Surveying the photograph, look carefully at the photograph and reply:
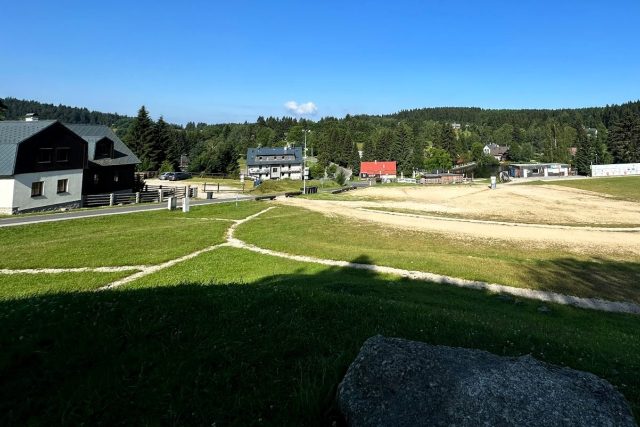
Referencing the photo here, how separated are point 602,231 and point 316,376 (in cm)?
4460

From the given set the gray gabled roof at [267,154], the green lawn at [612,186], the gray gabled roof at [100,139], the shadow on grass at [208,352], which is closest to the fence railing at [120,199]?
the gray gabled roof at [100,139]

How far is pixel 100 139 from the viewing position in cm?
5309

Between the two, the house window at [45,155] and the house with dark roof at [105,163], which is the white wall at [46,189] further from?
the house with dark roof at [105,163]

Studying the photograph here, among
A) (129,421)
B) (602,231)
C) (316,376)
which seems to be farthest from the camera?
(602,231)

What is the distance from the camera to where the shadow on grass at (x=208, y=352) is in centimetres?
505

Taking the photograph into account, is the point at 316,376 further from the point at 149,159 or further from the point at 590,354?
the point at 149,159

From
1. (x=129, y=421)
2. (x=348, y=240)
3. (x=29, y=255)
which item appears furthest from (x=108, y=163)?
(x=129, y=421)

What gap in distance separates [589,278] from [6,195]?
153ft

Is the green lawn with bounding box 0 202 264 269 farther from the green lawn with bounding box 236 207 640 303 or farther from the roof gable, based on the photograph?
the roof gable

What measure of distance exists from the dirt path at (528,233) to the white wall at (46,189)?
28264mm

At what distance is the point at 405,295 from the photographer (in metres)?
15.9

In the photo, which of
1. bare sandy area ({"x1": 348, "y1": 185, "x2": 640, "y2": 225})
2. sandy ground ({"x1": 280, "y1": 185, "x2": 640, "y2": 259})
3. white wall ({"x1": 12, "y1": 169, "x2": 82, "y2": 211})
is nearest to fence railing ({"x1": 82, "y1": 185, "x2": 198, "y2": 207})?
white wall ({"x1": 12, "y1": 169, "x2": 82, "y2": 211})

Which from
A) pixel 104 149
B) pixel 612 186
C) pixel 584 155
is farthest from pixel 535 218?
pixel 584 155

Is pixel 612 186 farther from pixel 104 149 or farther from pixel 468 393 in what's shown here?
pixel 468 393
